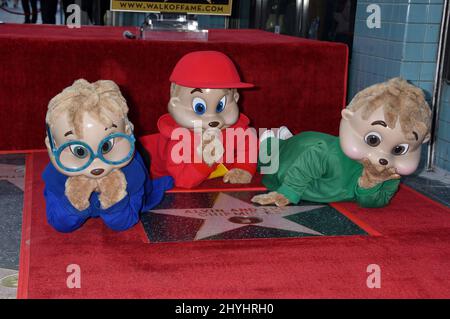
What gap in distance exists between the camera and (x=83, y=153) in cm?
195

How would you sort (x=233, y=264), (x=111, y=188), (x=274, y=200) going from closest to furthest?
(x=233, y=264), (x=111, y=188), (x=274, y=200)

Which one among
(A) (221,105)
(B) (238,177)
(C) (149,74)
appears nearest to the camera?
(A) (221,105)

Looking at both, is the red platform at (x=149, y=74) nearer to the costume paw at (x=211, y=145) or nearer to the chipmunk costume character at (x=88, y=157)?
the costume paw at (x=211, y=145)

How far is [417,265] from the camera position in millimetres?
1948

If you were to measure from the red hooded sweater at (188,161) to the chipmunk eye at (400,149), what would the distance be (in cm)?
68

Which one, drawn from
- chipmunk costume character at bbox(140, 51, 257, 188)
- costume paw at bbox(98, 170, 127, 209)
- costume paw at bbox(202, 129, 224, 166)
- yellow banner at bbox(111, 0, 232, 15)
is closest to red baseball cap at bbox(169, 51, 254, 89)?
chipmunk costume character at bbox(140, 51, 257, 188)

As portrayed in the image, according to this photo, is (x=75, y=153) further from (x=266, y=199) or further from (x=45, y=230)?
(x=266, y=199)

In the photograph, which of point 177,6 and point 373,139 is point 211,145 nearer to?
point 373,139

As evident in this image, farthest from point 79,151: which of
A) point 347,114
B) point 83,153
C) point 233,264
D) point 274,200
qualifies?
point 347,114

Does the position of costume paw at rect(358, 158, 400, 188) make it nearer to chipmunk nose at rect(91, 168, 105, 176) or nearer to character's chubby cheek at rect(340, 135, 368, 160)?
character's chubby cheek at rect(340, 135, 368, 160)

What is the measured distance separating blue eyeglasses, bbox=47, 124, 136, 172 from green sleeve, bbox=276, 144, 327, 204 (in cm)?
73

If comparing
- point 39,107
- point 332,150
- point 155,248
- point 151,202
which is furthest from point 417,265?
point 39,107

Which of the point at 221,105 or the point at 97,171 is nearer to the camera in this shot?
the point at 97,171

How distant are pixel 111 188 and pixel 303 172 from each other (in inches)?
30.9
